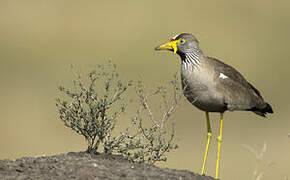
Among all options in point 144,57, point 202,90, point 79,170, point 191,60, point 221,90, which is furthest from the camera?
point 144,57

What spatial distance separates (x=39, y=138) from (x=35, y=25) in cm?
1004

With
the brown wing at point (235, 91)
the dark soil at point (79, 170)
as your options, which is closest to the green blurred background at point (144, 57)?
the brown wing at point (235, 91)

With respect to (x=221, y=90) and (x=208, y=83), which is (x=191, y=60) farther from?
(x=221, y=90)

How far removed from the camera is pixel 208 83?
948cm

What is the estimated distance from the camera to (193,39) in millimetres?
9891

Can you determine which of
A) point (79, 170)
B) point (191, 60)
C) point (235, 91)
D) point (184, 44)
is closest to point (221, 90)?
point (235, 91)

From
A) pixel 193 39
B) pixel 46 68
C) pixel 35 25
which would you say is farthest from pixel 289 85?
pixel 193 39

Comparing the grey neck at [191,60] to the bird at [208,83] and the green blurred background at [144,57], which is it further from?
the green blurred background at [144,57]

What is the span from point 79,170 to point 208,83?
2419 mm

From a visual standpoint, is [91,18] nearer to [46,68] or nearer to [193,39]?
[46,68]

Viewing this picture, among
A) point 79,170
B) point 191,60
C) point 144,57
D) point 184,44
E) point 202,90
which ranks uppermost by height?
point 144,57

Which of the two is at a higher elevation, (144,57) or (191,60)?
(144,57)

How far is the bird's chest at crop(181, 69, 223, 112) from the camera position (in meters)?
9.41

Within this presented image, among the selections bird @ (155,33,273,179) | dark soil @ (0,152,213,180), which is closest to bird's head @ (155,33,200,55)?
bird @ (155,33,273,179)
